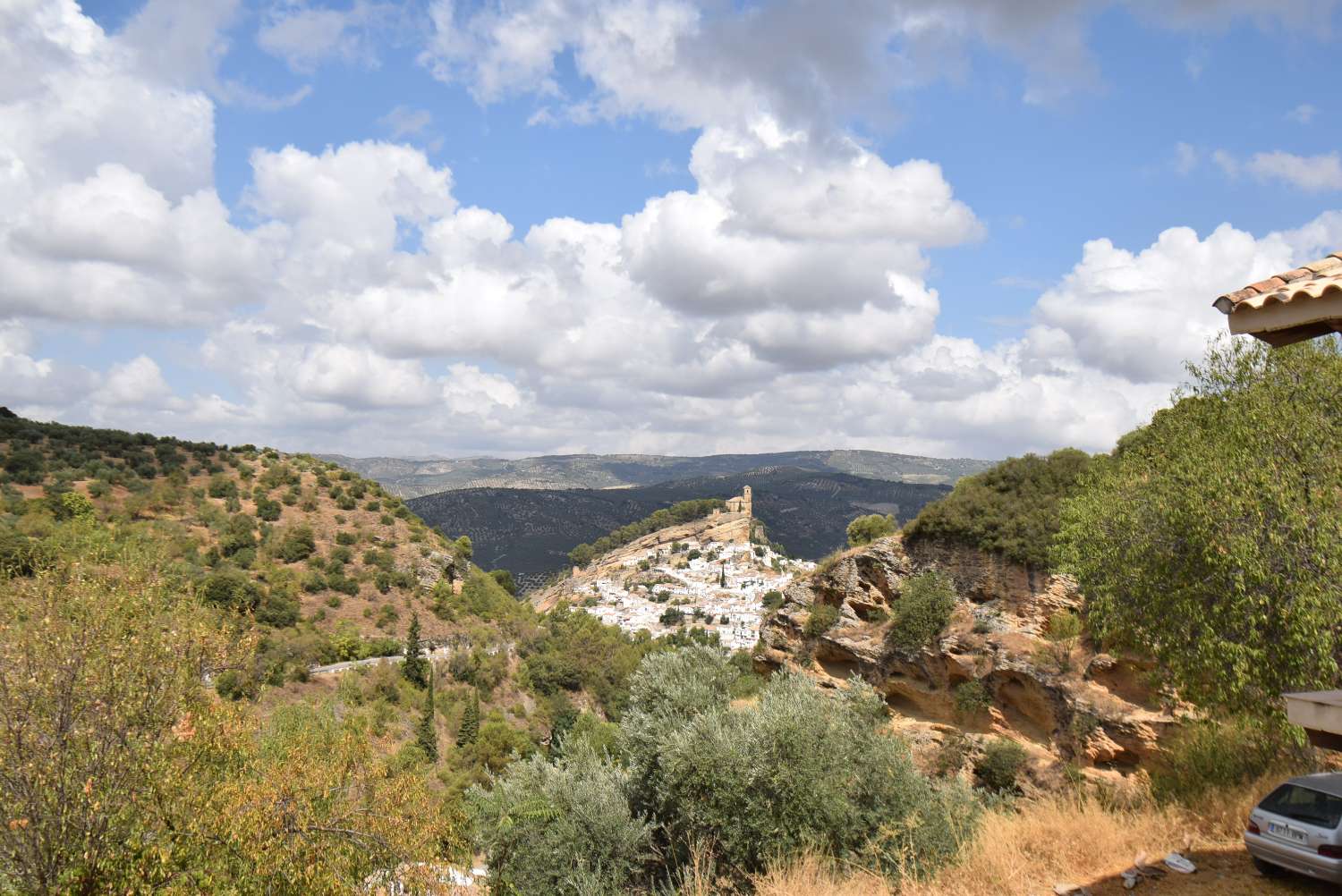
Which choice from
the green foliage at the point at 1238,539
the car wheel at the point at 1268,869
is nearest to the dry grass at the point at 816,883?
the car wheel at the point at 1268,869

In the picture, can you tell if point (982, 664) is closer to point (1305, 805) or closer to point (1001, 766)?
A: point (1001, 766)

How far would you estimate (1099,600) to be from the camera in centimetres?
1099

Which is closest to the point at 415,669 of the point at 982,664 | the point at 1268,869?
the point at 982,664

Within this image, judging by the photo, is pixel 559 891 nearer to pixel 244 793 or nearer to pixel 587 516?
pixel 244 793

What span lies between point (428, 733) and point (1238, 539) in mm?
34977

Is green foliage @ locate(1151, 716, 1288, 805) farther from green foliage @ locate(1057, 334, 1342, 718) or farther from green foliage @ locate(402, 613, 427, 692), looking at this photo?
green foliage @ locate(402, 613, 427, 692)

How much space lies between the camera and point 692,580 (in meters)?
115

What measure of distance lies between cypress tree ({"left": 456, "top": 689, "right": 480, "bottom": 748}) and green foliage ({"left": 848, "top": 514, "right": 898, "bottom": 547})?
909 inches

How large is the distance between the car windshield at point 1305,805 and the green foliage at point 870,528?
100 ft

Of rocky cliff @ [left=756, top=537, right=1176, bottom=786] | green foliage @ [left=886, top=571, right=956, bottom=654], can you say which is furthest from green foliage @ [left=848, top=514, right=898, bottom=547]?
green foliage @ [left=886, top=571, right=956, bottom=654]

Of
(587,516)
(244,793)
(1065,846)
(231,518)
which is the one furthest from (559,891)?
(587,516)

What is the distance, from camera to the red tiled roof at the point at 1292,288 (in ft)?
12.0

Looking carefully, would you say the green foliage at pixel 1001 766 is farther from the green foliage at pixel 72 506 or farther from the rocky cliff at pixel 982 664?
the green foliage at pixel 72 506

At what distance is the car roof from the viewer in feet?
22.4
